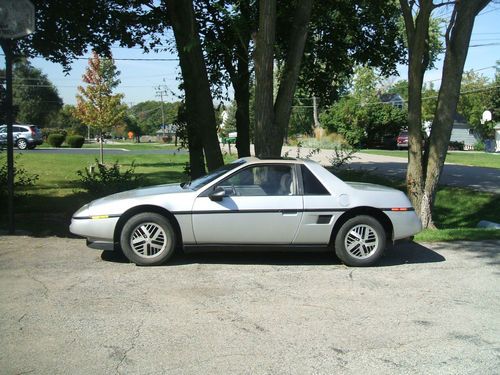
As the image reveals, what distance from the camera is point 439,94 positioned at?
381 inches

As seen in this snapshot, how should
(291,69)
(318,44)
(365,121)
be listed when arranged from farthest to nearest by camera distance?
1. (365,121)
2. (318,44)
3. (291,69)

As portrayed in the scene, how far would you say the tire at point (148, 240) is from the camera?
6.56 meters

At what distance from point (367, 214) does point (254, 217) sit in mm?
1480

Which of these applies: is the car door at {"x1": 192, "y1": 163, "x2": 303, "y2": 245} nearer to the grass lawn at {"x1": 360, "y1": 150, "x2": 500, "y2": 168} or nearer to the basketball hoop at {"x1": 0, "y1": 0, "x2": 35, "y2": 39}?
the basketball hoop at {"x1": 0, "y1": 0, "x2": 35, "y2": 39}

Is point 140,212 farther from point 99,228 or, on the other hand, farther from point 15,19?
point 15,19

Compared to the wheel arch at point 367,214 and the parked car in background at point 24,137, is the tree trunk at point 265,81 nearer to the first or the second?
the wheel arch at point 367,214

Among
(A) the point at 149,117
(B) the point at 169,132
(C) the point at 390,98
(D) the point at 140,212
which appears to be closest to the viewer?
(D) the point at 140,212

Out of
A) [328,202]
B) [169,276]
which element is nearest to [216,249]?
[169,276]

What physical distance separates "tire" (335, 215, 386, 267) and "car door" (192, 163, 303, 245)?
621mm

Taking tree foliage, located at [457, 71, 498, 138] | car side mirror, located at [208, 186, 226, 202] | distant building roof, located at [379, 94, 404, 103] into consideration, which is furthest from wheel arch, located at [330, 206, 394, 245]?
distant building roof, located at [379, 94, 404, 103]

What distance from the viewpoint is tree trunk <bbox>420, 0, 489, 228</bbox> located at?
9289mm

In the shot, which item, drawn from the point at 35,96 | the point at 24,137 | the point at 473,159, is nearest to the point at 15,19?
the point at 473,159

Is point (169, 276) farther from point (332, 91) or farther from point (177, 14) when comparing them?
point (332, 91)

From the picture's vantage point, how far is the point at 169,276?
6207 mm
